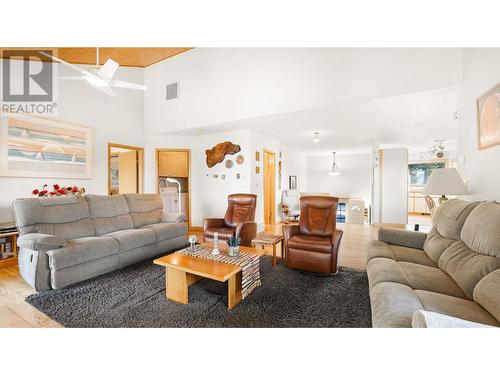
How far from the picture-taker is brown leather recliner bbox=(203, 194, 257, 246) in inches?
135

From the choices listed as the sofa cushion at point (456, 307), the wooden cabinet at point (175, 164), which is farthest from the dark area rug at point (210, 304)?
the wooden cabinet at point (175, 164)

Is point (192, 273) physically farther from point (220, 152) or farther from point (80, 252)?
point (220, 152)

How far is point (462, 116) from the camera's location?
267 centimetres

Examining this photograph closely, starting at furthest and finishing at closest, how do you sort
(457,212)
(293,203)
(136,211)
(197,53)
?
1. (293,203)
2. (197,53)
3. (136,211)
4. (457,212)

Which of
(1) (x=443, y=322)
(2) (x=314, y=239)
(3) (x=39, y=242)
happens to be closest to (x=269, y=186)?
(2) (x=314, y=239)

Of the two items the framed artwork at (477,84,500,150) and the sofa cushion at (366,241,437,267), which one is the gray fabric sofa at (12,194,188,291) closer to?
the sofa cushion at (366,241,437,267)

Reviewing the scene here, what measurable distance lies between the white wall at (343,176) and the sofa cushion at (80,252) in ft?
26.7

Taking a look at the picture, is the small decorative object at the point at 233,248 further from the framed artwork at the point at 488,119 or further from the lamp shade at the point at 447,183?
the framed artwork at the point at 488,119

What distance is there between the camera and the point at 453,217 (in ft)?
6.39

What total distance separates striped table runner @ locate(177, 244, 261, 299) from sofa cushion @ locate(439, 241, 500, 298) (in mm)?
1552

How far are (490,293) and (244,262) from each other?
1.63m
